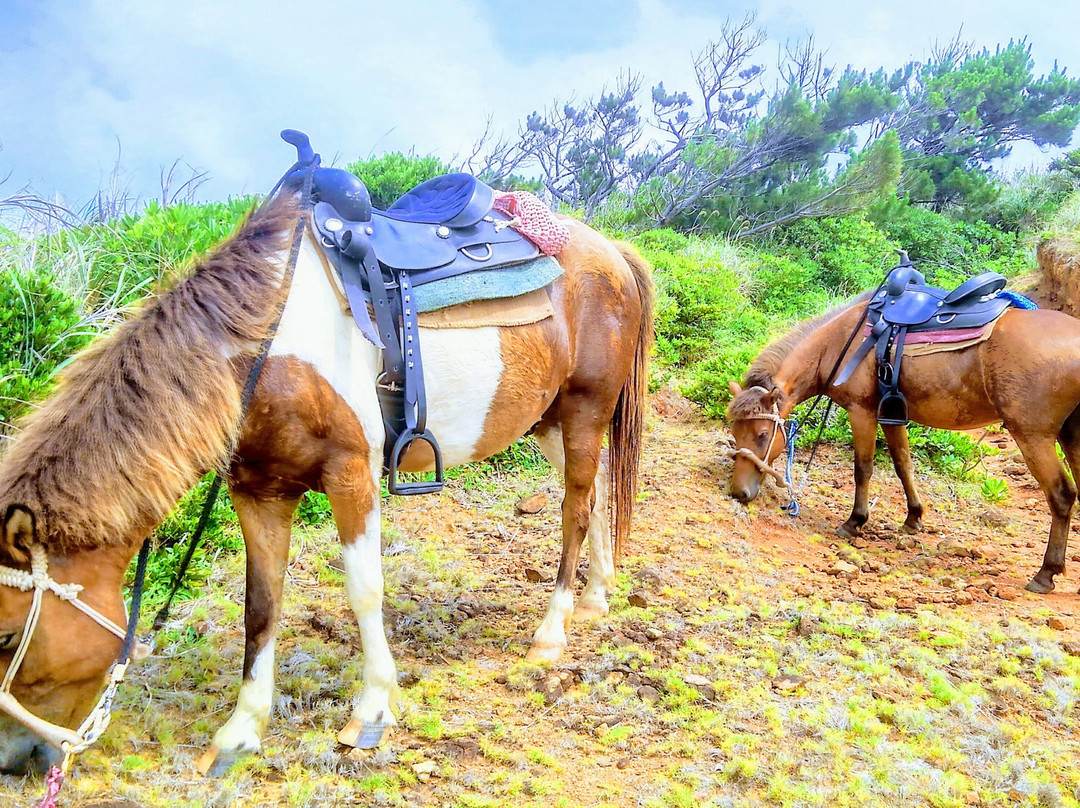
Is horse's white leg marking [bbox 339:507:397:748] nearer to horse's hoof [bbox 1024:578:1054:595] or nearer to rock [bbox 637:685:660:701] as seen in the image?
rock [bbox 637:685:660:701]

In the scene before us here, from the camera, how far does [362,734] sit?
2.47 m

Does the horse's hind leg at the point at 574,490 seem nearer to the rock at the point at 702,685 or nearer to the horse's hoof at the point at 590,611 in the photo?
the horse's hoof at the point at 590,611

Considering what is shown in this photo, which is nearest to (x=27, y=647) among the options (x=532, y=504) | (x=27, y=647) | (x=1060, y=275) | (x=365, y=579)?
(x=27, y=647)

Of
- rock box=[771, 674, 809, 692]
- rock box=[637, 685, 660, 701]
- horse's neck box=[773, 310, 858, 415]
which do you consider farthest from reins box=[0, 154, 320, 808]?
horse's neck box=[773, 310, 858, 415]

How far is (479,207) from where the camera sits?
9.80 feet

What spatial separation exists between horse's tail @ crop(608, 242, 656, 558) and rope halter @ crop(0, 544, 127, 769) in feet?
7.95

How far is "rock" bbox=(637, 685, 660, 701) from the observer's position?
9.33ft

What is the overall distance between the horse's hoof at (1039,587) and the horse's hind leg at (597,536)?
2.37 m

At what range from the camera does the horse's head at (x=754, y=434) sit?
17.0 ft

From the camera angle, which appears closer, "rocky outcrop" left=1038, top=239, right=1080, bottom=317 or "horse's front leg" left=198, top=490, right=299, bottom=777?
"horse's front leg" left=198, top=490, right=299, bottom=777

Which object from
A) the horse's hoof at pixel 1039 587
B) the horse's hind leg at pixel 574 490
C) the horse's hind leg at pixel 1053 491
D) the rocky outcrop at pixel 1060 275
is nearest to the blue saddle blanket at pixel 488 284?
A: the horse's hind leg at pixel 574 490

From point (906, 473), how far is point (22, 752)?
5.13 m

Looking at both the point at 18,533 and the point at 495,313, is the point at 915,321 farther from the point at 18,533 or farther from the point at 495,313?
the point at 18,533

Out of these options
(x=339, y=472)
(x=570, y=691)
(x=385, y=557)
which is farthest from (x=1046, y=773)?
(x=385, y=557)
